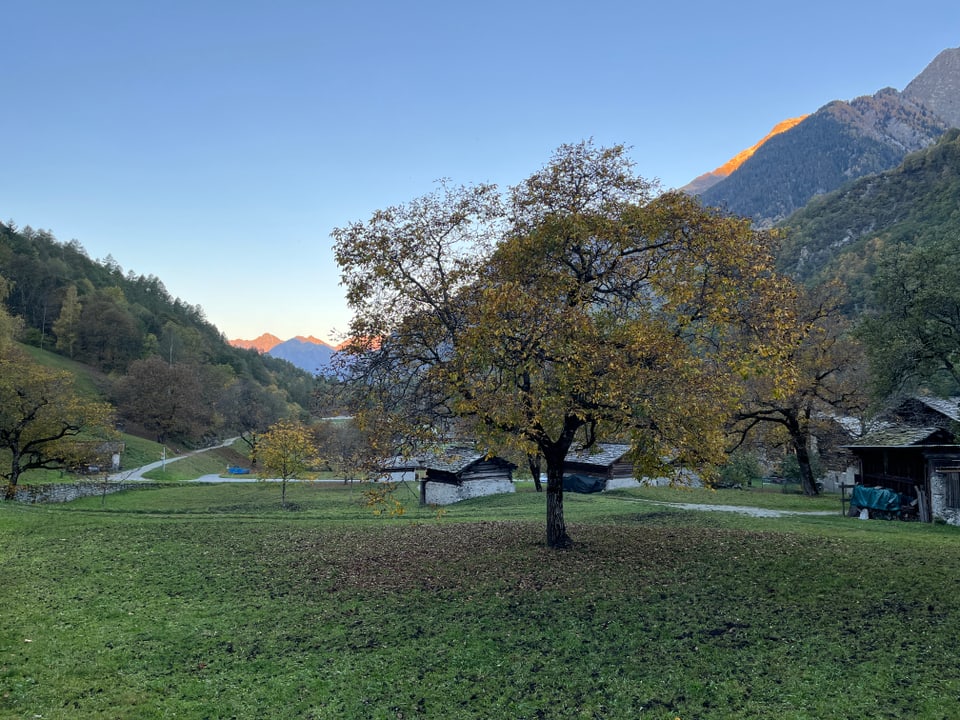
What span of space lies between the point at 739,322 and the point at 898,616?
781 centimetres

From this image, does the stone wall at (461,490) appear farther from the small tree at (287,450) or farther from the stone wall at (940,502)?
the stone wall at (940,502)

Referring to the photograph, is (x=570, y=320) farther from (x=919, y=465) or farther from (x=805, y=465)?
(x=805, y=465)

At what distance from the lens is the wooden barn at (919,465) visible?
28656 millimetres

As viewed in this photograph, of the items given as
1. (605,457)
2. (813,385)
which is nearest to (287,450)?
(605,457)

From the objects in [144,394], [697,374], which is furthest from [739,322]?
[144,394]

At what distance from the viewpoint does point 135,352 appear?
470 feet

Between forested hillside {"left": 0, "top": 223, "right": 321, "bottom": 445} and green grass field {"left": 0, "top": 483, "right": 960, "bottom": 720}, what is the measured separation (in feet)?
293

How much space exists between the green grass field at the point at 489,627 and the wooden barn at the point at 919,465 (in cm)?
635

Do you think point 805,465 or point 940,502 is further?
point 805,465

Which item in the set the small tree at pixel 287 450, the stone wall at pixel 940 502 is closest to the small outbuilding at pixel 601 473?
the small tree at pixel 287 450

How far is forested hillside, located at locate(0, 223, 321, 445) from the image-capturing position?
110m

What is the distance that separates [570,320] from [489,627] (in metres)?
7.74

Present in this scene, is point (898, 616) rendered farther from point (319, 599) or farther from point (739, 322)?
point (319, 599)

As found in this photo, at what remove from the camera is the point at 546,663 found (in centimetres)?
1186
